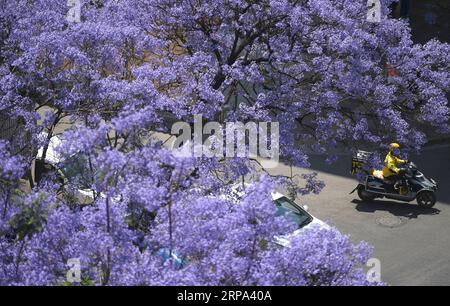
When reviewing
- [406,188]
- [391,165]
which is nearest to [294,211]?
[391,165]

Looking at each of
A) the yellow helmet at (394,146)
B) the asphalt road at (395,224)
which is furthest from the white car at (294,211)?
the yellow helmet at (394,146)

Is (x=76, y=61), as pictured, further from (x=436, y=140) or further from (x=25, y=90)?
(x=436, y=140)

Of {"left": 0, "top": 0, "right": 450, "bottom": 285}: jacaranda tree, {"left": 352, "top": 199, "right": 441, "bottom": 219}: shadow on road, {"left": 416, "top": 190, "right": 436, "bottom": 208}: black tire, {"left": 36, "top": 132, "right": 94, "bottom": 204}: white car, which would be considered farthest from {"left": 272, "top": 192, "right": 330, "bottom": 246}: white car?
{"left": 36, "top": 132, "right": 94, "bottom": 204}: white car

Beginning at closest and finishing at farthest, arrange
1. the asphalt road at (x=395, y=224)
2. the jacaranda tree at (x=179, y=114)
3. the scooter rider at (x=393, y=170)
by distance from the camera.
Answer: the jacaranda tree at (x=179, y=114) → the asphalt road at (x=395, y=224) → the scooter rider at (x=393, y=170)

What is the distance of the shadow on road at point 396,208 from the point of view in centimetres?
1292

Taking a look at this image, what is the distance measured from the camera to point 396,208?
1321 cm

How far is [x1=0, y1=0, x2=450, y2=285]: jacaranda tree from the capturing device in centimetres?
554

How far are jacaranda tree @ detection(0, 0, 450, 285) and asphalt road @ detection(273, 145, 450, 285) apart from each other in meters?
2.21

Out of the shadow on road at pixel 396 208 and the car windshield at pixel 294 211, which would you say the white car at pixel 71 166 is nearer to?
the car windshield at pixel 294 211

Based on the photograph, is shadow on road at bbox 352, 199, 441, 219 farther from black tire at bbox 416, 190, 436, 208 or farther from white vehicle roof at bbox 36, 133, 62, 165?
white vehicle roof at bbox 36, 133, 62, 165

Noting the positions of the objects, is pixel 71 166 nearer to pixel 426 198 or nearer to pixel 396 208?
pixel 396 208

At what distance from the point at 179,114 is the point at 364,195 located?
21.5ft
